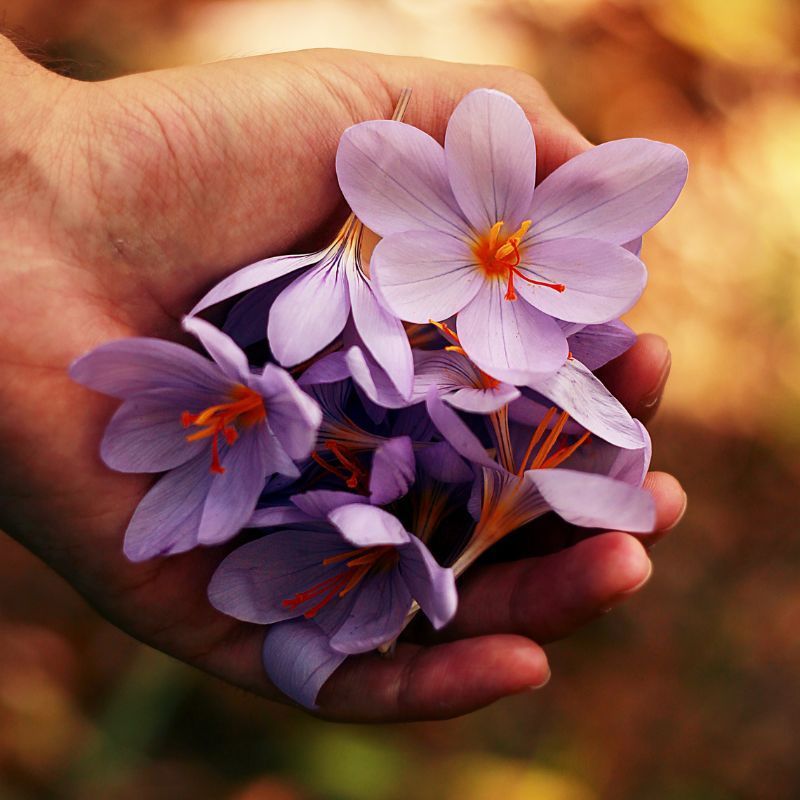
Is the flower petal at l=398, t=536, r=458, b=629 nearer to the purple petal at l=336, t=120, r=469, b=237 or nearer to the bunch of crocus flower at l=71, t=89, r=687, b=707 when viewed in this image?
the bunch of crocus flower at l=71, t=89, r=687, b=707

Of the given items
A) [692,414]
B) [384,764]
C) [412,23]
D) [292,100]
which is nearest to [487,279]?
[292,100]

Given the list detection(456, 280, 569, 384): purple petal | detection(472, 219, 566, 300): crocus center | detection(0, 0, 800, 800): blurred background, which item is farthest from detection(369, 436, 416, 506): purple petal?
detection(0, 0, 800, 800): blurred background

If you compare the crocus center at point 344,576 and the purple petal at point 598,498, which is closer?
the purple petal at point 598,498

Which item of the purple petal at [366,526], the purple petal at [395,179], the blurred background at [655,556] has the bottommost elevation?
the blurred background at [655,556]

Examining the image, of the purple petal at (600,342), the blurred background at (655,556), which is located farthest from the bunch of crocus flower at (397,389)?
the blurred background at (655,556)

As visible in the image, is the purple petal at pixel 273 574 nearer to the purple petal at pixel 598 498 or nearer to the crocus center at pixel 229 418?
the crocus center at pixel 229 418

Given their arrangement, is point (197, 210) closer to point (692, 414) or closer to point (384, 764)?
point (384, 764)

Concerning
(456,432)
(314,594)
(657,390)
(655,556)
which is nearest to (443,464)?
(456,432)
